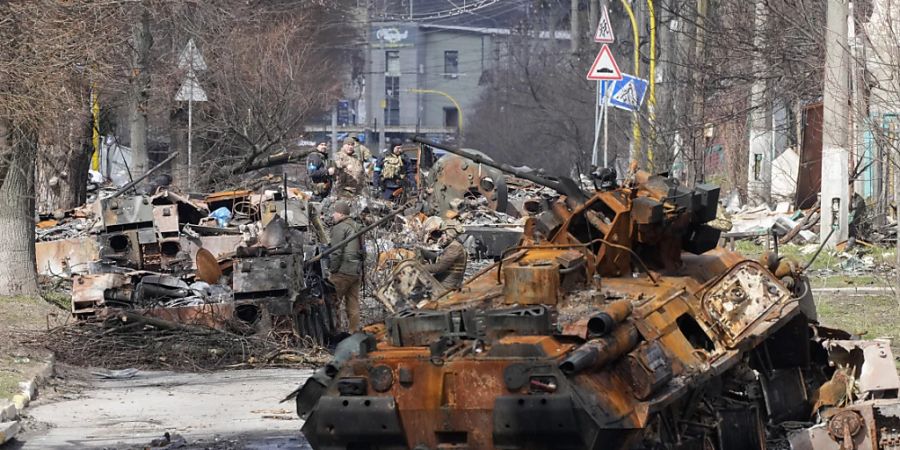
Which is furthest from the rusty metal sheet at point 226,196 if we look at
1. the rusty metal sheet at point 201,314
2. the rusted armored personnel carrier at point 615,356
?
the rusted armored personnel carrier at point 615,356

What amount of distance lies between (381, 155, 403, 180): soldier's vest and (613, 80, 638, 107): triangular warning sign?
6.05m

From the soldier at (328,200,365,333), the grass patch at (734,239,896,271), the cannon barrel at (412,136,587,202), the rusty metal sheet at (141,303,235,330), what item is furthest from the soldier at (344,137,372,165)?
the cannon barrel at (412,136,587,202)

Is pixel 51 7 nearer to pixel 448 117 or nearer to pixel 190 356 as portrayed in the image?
pixel 190 356

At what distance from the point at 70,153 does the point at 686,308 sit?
22897 mm

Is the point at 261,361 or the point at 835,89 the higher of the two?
the point at 835,89

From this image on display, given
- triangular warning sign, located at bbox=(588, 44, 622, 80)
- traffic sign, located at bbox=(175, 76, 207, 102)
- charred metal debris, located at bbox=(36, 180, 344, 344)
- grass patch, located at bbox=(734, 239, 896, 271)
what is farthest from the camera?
triangular warning sign, located at bbox=(588, 44, 622, 80)

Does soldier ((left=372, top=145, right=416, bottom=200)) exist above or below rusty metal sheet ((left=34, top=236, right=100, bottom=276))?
above

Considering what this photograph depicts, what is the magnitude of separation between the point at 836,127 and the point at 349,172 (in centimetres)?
1134

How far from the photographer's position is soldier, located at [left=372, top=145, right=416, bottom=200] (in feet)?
117

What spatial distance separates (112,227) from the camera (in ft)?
69.1

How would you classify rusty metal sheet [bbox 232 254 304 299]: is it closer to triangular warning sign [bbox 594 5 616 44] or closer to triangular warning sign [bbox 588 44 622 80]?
triangular warning sign [bbox 588 44 622 80]

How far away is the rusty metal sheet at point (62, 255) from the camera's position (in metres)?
25.1

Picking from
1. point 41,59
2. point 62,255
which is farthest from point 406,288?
point 62,255

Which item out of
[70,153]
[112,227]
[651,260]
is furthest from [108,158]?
[651,260]
